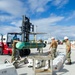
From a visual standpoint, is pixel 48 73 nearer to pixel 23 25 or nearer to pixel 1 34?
pixel 23 25

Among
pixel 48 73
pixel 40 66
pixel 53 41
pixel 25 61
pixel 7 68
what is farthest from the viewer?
pixel 53 41

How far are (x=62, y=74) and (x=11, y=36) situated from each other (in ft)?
35.1

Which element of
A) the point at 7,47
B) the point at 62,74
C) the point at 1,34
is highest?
the point at 1,34

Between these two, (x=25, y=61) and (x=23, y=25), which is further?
(x=23, y=25)

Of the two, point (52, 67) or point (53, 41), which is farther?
point (53, 41)

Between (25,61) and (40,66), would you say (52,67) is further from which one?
(25,61)

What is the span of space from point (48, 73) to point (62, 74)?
90 cm

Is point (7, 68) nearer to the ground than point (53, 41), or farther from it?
nearer to the ground

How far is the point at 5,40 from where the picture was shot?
18.6 m

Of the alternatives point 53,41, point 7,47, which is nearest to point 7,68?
point 53,41

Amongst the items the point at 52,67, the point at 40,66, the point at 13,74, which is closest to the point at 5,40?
the point at 40,66

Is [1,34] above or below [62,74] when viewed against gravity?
above

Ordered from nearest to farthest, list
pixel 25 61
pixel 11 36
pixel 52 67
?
pixel 52 67 → pixel 25 61 → pixel 11 36

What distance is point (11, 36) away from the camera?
62.4ft
